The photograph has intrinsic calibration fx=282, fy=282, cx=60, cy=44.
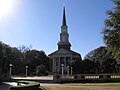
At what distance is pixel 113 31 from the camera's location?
3491 centimetres

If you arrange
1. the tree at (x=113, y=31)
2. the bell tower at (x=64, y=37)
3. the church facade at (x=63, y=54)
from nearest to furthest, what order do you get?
the tree at (x=113, y=31) < the church facade at (x=63, y=54) < the bell tower at (x=64, y=37)

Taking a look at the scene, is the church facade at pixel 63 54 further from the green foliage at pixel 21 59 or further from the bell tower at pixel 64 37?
the green foliage at pixel 21 59

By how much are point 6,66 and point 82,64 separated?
94.8 ft

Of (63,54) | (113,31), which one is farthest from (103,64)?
(113,31)

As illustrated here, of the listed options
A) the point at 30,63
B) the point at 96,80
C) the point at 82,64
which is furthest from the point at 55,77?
the point at 30,63

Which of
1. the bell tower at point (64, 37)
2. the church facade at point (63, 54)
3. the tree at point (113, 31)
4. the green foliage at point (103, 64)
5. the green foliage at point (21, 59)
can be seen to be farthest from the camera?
the bell tower at point (64, 37)

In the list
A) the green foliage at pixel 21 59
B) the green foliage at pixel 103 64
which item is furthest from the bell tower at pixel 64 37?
the green foliage at pixel 103 64

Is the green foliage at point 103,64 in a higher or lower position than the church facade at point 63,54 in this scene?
lower

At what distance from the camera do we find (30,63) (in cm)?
12394

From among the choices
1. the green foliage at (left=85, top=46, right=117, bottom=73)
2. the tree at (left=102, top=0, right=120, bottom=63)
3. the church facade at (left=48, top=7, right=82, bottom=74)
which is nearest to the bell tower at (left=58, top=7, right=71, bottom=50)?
the church facade at (left=48, top=7, right=82, bottom=74)

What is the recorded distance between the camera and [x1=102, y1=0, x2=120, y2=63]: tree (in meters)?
34.2

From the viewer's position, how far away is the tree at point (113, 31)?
34.2 meters

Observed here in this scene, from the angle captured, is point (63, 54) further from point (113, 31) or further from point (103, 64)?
point (113, 31)

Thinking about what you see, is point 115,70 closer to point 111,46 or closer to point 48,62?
point 48,62
